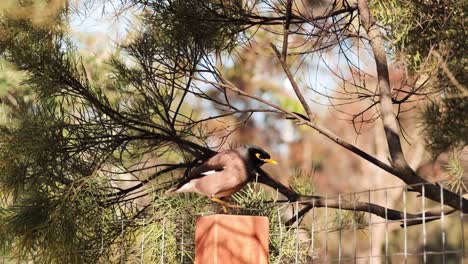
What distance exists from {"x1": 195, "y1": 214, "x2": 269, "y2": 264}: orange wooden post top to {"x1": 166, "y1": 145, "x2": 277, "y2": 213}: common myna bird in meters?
0.69

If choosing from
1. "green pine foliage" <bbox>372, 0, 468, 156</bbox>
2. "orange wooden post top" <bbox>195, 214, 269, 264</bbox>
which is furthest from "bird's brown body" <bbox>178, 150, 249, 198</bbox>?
"orange wooden post top" <bbox>195, 214, 269, 264</bbox>

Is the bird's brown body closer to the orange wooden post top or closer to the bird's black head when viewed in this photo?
the bird's black head

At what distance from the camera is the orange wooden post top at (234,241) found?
182 centimetres

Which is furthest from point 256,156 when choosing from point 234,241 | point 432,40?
point 234,241

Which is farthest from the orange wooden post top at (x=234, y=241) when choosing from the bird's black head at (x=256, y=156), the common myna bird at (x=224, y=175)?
the bird's black head at (x=256, y=156)

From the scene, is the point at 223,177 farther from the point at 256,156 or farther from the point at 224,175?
the point at 256,156

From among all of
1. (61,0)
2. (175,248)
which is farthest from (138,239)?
(61,0)

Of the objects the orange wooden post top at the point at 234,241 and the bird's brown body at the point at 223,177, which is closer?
the orange wooden post top at the point at 234,241

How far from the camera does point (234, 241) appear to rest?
183cm

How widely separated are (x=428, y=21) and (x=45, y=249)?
4.50ft

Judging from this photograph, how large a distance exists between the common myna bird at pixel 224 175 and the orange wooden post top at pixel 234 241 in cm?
69

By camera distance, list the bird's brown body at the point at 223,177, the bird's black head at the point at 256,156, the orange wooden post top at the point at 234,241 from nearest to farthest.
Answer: the orange wooden post top at the point at 234,241 → the bird's brown body at the point at 223,177 → the bird's black head at the point at 256,156

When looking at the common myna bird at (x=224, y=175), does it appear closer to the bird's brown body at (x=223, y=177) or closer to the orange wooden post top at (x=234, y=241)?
the bird's brown body at (x=223, y=177)

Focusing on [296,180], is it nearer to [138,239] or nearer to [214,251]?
[138,239]
